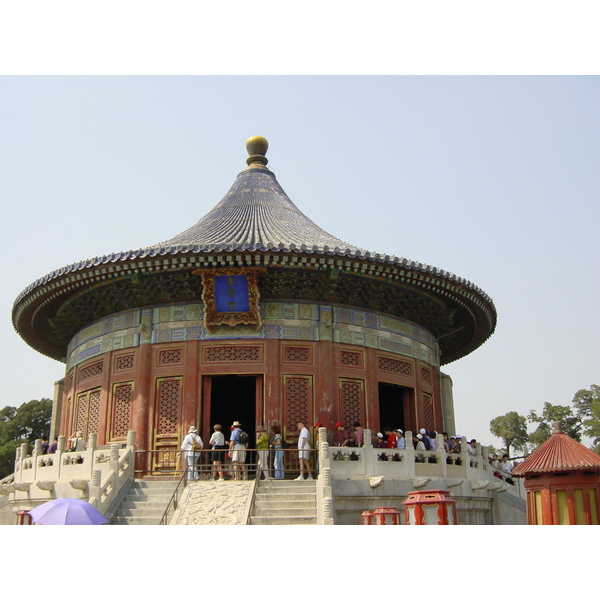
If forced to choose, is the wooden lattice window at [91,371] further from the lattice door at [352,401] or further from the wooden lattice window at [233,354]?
the lattice door at [352,401]

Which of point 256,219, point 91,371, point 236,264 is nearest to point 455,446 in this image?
point 236,264

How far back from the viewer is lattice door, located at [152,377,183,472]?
16234 mm

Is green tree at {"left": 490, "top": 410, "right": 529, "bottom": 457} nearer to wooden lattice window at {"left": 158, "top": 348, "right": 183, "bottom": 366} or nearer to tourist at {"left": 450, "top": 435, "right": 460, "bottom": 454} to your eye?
tourist at {"left": 450, "top": 435, "right": 460, "bottom": 454}

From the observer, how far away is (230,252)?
1554 cm

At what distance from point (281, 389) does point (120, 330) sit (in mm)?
4134

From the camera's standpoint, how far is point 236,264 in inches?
632

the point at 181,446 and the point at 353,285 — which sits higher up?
the point at 353,285

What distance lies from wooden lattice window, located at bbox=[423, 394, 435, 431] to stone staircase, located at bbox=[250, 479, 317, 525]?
5558 millimetres

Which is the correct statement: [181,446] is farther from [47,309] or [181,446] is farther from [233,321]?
[47,309]

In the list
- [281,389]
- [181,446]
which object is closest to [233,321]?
[281,389]

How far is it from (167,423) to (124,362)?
6.41 feet

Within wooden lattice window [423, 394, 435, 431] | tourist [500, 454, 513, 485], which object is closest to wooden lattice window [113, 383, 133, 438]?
wooden lattice window [423, 394, 435, 431]

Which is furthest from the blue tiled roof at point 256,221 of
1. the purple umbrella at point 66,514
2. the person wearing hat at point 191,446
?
the purple umbrella at point 66,514

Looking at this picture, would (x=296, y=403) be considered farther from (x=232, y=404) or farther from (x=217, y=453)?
(x=232, y=404)
